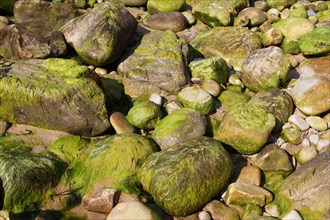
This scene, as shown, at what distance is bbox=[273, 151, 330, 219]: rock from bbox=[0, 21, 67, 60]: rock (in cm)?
620

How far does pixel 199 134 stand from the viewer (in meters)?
7.27

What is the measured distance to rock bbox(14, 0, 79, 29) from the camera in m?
10.2

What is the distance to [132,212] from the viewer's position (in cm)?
562

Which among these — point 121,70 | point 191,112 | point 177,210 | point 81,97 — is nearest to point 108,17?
point 121,70

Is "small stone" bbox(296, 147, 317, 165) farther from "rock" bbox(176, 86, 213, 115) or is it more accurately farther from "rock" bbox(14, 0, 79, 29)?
"rock" bbox(14, 0, 79, 29)

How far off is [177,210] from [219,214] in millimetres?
759

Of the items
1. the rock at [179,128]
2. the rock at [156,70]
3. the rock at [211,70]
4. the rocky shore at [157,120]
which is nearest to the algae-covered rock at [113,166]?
the rocky shore at [157,120]

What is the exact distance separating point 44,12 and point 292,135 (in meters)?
7.72

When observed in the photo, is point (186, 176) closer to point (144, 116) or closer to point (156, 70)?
point (144, 116)

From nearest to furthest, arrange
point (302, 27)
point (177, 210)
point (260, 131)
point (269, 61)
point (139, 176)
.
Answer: point (177, 210) < point (139, 176) < point (260, 131) < point (269, 61) < point (302, 27)

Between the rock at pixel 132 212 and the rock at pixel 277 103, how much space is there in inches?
148

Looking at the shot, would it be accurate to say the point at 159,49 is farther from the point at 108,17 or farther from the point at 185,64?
the point at 108,17

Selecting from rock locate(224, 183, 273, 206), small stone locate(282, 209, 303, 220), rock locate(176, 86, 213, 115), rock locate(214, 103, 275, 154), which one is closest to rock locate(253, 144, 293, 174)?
rock locate(214, 103, 275, 154)

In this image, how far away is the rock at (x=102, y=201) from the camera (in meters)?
6.06
